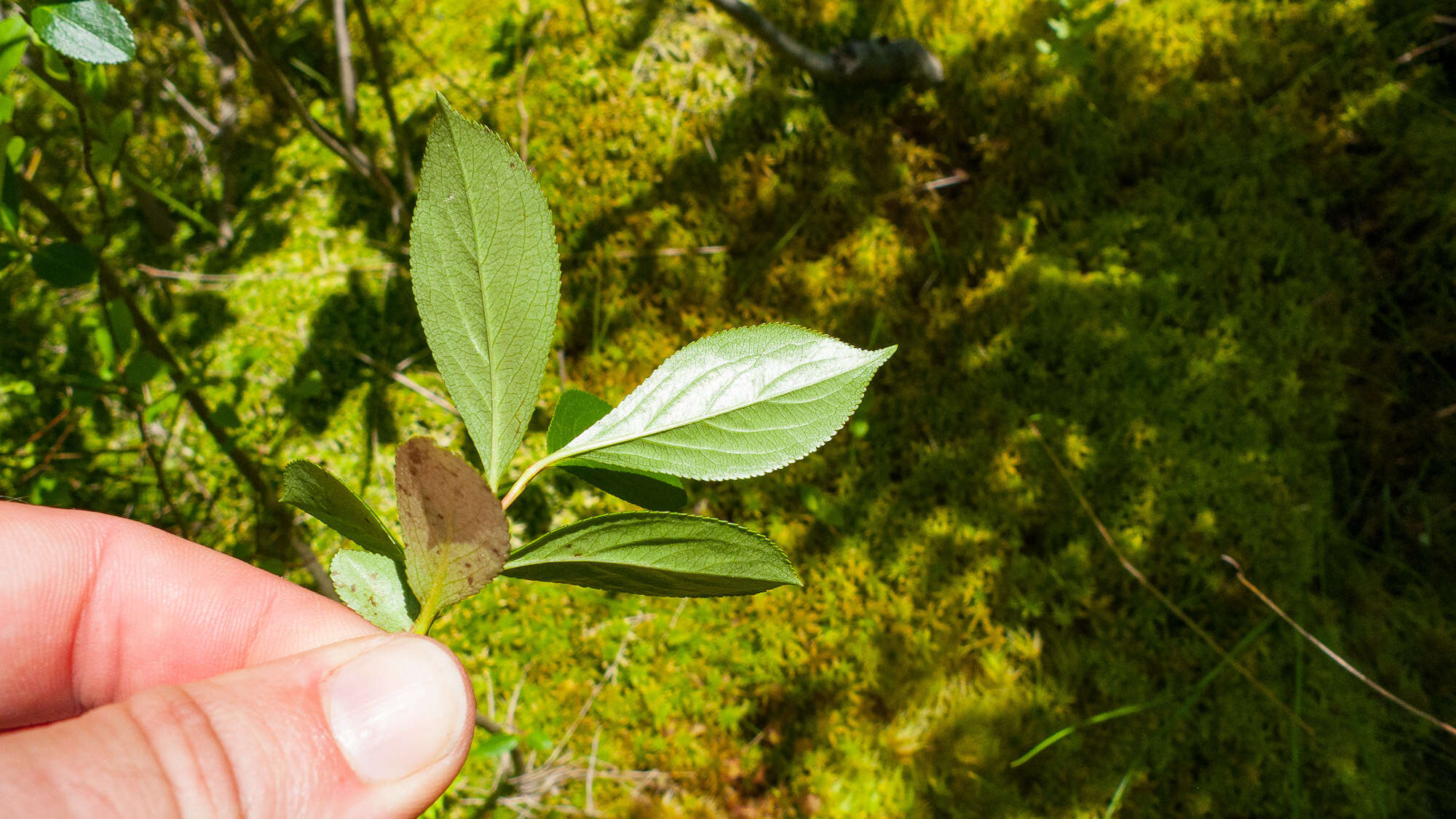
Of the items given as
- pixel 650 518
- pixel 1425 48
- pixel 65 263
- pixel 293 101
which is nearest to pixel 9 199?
pixel 65 263

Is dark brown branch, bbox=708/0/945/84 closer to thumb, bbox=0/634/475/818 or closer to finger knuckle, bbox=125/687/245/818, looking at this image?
thumb, bbox=0/634/475/818

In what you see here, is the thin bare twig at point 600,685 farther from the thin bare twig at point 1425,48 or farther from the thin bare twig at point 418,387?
the thin bare twig at point 1425,48

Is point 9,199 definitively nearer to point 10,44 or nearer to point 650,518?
point 10,44

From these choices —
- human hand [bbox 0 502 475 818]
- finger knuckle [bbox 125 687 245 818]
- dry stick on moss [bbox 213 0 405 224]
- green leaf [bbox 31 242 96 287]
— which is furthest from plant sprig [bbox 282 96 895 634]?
dry stick on moss [bbox 213 0 405 224]

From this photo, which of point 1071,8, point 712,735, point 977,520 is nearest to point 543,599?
point 712,735

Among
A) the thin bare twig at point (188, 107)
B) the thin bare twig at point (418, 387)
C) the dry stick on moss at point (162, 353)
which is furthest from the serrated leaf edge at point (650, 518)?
the thin bare twig at point (188, 107)

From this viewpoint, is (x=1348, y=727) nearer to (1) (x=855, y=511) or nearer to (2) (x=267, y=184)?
(1) (x=855, y=511)
